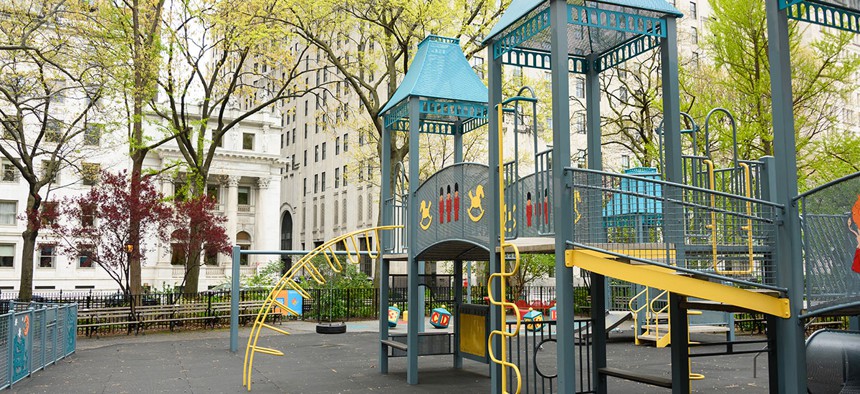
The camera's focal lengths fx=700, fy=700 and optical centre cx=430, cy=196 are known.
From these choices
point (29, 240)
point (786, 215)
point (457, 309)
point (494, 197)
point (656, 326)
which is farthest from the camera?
point (29, 240)

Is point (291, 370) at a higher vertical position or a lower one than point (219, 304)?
lower

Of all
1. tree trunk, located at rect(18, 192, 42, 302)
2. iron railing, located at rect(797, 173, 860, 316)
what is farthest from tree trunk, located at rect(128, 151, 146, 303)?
Result: iron railing, located at rect(797, 173, 860, 316)

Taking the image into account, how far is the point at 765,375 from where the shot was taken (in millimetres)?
13953

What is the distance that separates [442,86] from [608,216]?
19.6ft

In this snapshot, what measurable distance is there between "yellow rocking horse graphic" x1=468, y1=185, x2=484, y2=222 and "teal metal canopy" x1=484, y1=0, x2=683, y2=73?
2.08 metres

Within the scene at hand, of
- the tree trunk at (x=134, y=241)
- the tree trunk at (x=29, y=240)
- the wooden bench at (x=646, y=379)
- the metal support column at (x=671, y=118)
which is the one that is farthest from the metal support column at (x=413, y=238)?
the tree trunk at (x=29, y=240)

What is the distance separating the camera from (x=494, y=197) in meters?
10.2

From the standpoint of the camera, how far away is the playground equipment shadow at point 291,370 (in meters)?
12.5

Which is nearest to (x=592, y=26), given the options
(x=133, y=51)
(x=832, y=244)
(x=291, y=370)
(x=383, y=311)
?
(x=832, y=244)

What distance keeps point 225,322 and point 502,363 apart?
19.5m

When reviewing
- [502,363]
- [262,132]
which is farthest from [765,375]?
[262,132]

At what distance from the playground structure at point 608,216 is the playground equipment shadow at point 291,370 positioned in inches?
31.1

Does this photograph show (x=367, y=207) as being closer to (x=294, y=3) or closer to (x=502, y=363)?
(x=294, y=3)

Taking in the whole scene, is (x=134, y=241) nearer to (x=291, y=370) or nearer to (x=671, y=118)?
(x=291, y=370)
